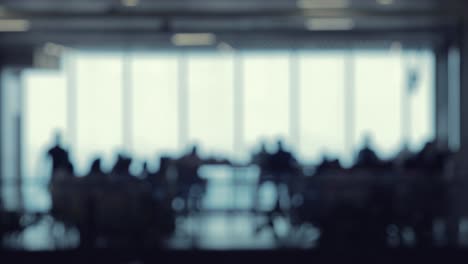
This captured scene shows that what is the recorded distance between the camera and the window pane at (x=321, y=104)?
2044cm

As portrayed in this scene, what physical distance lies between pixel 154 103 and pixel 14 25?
4.66 metres

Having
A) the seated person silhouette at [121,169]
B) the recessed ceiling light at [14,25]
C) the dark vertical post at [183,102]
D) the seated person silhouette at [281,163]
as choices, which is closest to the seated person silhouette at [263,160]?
the seated person silhouette at [281,163]

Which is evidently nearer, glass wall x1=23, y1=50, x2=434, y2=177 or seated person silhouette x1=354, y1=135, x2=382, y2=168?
seated person silhouette x1=354, y1=135, x2=382, y2=168

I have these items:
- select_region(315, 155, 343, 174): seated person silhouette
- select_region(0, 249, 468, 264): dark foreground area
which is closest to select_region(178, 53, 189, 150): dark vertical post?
select_region(315, 155, 343, 174): seated person silhouette

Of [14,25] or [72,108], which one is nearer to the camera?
[14,25]

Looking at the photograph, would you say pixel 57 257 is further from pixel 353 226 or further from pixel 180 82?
pixel 180 82

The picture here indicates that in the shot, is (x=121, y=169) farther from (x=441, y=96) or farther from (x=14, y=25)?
(x=441, y=96)

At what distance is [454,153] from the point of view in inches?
668

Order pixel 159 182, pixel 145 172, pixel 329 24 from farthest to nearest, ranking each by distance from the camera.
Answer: pixel 329 24 → pixel 145 172 → pixel 159 182

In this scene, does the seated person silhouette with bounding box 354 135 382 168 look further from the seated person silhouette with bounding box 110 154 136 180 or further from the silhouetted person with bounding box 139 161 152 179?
the seated person silhouette with bounding box 110 154 136 180

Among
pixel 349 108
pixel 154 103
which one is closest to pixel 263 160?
pixel 349 108

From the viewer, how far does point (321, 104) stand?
68.4 ft

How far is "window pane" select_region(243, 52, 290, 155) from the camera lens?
2044cm

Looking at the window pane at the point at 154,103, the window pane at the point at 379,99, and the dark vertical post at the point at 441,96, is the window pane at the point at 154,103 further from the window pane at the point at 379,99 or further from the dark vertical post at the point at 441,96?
the dark vertical post at the point at 441,96
